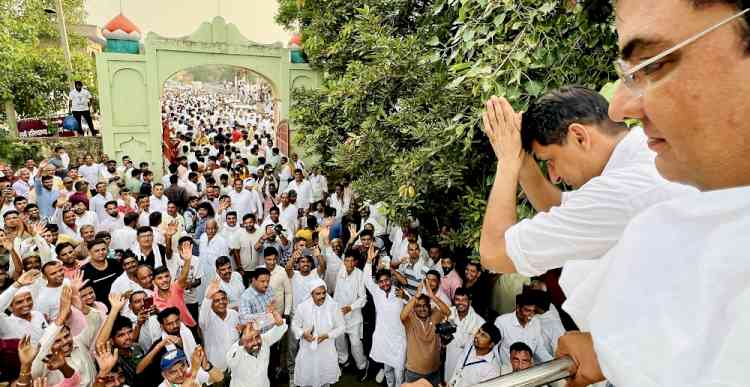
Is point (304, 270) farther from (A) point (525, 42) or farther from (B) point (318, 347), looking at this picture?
(A) point (525, 42)

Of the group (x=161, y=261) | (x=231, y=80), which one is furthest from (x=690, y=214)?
(x=231, y=80)

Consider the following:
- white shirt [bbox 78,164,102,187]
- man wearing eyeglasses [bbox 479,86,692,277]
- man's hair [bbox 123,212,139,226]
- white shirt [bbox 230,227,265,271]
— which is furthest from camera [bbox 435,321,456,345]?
white shirt [bbox 78,164,102,187]

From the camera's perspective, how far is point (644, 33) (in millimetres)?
705

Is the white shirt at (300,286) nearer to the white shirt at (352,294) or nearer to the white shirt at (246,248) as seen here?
the white shirt at (352,294)

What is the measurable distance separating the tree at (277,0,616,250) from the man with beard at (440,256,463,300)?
512mm

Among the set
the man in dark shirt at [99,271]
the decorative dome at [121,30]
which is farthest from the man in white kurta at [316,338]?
the decorative dome at [121,30]

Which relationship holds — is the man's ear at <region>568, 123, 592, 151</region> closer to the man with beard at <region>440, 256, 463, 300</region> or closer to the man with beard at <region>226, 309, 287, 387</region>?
the man with beard at <region>226, 309, 287, 387</region>

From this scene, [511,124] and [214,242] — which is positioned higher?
[511,124]

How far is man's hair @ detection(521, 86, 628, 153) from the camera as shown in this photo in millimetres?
1482

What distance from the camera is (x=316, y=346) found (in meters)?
5.16

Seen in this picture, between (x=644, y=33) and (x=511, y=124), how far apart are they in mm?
768

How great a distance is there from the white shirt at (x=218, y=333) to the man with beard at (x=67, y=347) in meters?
0.98

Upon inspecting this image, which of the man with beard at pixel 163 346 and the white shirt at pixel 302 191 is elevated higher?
the white shirt at pixel 302 191

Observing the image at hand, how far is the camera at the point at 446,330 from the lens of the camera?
16.8ft
